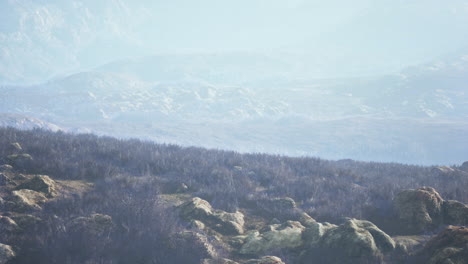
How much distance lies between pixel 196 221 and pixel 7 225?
9.76ft

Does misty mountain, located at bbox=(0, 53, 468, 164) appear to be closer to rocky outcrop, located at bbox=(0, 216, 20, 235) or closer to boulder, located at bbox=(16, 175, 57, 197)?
boulder, located at bbox=(16, 175, 57, 197)

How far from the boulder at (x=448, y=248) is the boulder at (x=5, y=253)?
5.85 metres

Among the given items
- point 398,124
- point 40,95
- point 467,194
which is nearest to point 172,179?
point 467,194

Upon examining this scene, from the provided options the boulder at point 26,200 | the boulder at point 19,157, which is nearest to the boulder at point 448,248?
the boulder at point 26,200

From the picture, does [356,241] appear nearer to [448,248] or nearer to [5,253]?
[448,248]

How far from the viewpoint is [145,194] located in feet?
23.3

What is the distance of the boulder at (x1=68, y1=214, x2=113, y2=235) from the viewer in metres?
5.48

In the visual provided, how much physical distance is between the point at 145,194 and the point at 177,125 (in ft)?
359

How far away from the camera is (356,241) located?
542cm

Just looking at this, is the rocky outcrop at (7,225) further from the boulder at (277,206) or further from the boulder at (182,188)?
the boulder at (277,206)

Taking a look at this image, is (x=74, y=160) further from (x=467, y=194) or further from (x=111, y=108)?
(x=111, y=108)

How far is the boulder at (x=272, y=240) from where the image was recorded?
584 cm

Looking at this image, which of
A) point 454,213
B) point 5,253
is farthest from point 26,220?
point 454,213

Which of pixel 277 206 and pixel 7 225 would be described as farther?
pixel 277 206
